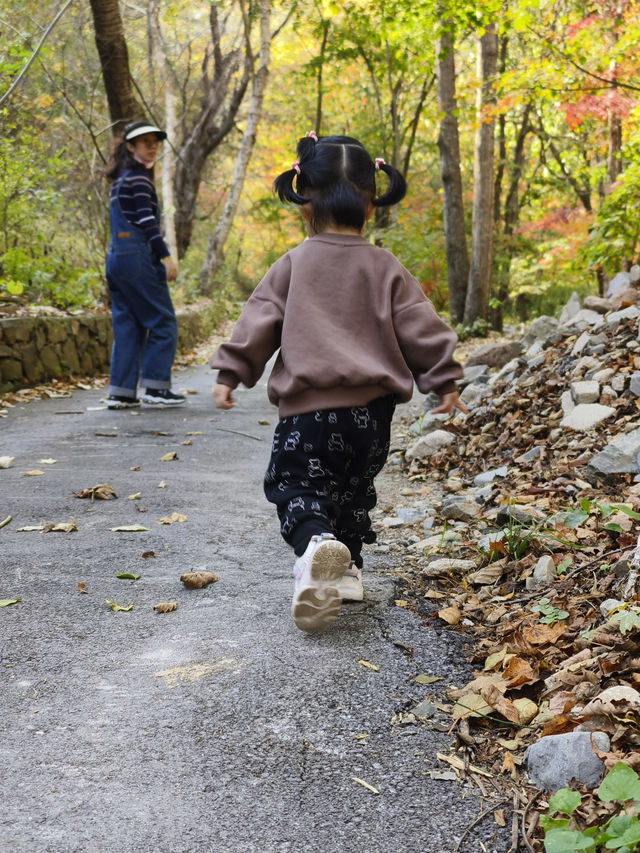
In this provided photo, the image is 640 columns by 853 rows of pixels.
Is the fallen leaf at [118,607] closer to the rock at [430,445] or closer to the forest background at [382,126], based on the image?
the rock at [430,445]

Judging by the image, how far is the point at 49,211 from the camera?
10336mm

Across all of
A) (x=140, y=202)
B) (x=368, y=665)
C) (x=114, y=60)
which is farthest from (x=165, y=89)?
(x=368, y=665)

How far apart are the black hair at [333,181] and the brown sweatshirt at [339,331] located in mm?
82

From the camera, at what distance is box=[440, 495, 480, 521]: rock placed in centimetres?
365

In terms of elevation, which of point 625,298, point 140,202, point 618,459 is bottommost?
point 618,459

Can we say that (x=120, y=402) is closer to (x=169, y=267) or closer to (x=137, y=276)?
(x=137, y=276)

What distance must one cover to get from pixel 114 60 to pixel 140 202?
297 cm

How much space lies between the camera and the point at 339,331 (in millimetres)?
2557

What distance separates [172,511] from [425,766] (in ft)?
7.39

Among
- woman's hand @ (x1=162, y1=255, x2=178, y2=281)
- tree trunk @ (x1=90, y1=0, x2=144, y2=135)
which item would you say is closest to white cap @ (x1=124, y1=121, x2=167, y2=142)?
woman's hand @ (x1=162, y1=255, x2=178, y2=281)

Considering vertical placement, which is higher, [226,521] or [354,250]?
[354,250]

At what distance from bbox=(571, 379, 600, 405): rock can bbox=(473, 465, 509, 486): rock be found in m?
0.65

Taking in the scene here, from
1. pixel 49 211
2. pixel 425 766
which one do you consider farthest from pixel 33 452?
pixel 49 211

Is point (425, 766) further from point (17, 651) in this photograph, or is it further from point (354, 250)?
point (354, 250)
